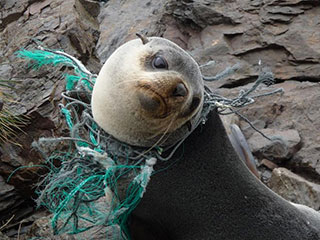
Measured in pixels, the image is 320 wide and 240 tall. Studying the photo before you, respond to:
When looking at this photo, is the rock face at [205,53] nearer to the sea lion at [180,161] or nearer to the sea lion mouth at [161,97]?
the sea lion at [180,161]

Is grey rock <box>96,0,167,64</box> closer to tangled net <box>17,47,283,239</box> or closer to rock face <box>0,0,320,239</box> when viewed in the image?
rock face <box>0,0,320,239</box>

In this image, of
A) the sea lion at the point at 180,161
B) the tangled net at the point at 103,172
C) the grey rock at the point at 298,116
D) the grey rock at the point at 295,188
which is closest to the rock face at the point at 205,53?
the grey rock at the point at 298,116

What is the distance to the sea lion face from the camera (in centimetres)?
156

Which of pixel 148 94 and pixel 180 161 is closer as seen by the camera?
pixel 148 94

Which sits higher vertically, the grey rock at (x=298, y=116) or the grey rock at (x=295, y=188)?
the grey rock at (x=295, y=188)

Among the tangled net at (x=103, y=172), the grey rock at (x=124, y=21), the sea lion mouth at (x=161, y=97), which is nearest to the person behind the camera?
the sea lion mouth at (x=161, y=97)

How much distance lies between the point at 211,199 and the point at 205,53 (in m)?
2.24

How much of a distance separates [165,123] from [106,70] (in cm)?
27

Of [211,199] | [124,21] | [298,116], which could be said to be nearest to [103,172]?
[211,199]

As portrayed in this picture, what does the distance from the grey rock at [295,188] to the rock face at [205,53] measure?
0.27 m

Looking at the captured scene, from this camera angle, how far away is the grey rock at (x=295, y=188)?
2826 millimetres

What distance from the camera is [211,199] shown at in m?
1.74

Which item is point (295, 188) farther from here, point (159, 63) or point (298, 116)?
point (159, 63)

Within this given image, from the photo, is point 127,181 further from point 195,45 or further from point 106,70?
point 195,45
